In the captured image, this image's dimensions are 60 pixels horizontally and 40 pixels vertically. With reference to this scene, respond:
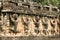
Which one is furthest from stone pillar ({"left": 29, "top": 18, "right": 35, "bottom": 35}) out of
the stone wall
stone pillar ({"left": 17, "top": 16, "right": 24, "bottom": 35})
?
stone pillar ({"left": 17, "top": 16, "right": 24, "bottom": 35})

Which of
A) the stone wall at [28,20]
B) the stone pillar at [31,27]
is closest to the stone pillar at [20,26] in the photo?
the stone wall at [28,20]

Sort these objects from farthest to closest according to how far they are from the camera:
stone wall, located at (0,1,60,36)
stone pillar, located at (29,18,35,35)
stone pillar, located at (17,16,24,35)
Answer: stone pillar, located at (29,18,35,35)
stone pillar, located at (17,16,24,35)
stone wall, located at (0,1,60,36)

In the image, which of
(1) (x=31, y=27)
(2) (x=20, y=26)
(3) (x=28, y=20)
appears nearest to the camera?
(2) (x=20, y=26)

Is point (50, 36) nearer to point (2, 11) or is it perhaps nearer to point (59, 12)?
point (59, 12)

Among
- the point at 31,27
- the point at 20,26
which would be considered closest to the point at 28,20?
the point at 31,27

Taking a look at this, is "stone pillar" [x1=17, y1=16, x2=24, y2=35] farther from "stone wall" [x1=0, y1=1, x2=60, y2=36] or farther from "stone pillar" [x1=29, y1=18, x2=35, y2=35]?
"stone pillar" [x1=29, y1=18, x2=35, y2=35]

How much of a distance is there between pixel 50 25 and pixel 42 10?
42.9 inches

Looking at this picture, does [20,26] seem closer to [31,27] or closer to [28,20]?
[28,20]

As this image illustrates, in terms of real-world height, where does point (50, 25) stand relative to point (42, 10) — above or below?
below

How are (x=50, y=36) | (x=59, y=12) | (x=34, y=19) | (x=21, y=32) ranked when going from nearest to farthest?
(x=21, y=32)
(x=34, y=19)
(x=50, y=36)
(x=59, y=12)

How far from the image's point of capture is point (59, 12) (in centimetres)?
1263

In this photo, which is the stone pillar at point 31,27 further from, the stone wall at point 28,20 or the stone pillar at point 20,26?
the stone pillar at point 20,26

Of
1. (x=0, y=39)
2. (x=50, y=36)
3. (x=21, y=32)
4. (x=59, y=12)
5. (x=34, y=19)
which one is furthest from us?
(x=59, y=12)

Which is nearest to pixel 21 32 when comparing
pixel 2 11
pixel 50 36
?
pixel 2 11
